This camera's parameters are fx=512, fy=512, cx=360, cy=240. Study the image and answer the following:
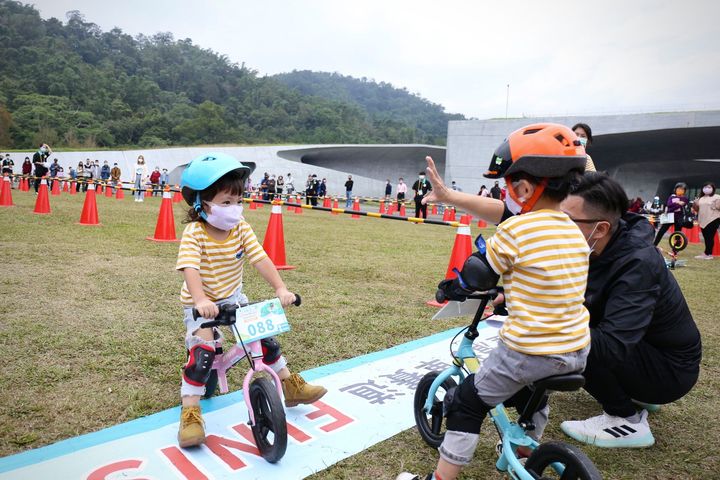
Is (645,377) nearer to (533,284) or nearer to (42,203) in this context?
(533,284)

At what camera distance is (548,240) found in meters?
1.88

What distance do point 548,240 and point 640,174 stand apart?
1820 inches

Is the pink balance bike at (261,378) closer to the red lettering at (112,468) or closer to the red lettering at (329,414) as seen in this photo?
the red lettering at (329,414)

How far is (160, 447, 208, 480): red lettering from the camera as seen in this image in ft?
7.65

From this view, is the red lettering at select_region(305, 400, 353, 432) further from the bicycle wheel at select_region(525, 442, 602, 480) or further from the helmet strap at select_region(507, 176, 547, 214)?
the helmet strap at select_region(507, 176, 547, 214)

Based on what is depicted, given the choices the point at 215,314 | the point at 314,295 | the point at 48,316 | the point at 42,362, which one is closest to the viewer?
the point at 215,314

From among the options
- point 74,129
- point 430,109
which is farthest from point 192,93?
point 430,109

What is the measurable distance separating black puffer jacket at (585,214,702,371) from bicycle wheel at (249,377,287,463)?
159 cm

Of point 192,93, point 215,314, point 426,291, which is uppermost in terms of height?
point 192,93

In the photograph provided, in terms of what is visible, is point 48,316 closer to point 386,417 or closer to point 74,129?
point 386,417

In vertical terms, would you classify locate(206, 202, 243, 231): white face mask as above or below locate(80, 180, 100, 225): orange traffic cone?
above

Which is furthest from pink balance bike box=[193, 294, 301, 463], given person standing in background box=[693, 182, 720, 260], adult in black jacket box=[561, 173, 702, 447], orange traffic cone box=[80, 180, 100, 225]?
person standing in background box=[693, 182, 720, 260]

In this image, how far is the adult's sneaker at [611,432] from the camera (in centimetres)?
284

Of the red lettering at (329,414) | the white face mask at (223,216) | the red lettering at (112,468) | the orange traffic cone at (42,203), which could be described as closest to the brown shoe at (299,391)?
the red lettering at (329,414)
